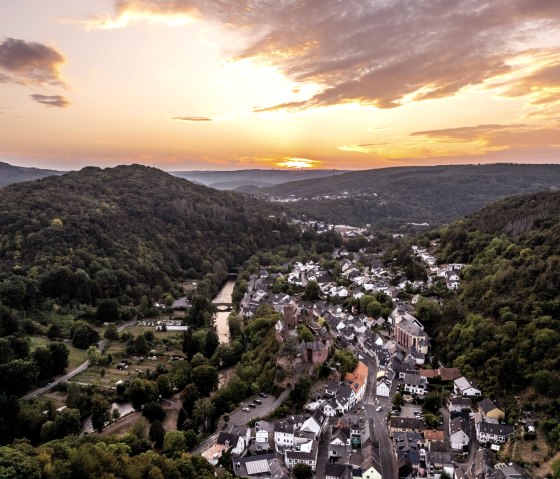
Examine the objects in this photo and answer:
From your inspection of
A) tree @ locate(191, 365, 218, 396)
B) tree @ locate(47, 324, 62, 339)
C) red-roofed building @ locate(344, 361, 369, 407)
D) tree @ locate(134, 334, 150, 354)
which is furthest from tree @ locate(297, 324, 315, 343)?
tree @ locate(47, 324, 62, 339)

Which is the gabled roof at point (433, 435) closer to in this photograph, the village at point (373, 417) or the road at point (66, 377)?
the village at point (373, 417)

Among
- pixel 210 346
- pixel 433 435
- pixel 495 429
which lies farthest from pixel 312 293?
pixel 495 429

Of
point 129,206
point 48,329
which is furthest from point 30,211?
point 48,329

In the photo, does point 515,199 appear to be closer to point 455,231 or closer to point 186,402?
point 455,231

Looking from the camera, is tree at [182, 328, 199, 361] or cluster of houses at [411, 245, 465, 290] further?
cluster of houses at [411, 245, 465, 290]

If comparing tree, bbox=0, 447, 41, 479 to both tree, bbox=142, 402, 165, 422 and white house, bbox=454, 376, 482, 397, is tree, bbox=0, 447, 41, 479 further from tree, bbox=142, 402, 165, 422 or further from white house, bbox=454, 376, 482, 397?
white house, bbox=454, 376, 482, 397

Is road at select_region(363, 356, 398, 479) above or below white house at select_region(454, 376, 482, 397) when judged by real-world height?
below

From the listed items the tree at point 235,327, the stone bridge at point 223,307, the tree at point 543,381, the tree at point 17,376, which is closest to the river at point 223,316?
the stone bridge at point 223,307
